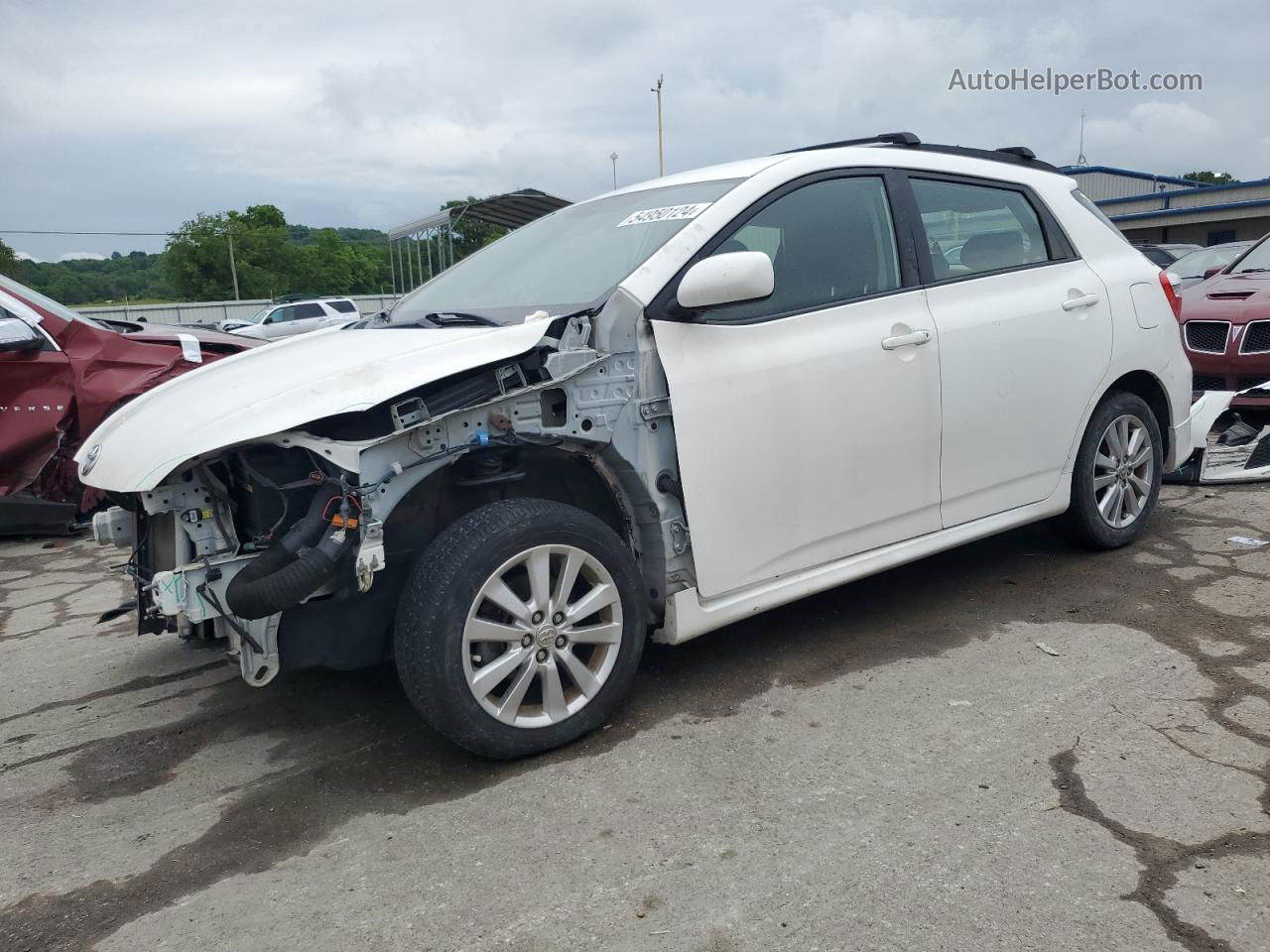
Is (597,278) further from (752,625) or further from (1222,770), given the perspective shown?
(1222,770)

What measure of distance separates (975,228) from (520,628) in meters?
2.46

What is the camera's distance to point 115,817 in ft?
9.41

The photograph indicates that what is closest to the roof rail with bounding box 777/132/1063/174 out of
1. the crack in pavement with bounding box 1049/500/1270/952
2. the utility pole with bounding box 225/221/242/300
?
the crack in pavement with bounding box 1049/500/1270/952

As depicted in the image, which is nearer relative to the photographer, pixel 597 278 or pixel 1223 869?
pixel 1223 869

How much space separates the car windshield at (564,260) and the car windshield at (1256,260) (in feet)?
22.0

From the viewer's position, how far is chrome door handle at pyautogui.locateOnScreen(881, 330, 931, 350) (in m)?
3.52

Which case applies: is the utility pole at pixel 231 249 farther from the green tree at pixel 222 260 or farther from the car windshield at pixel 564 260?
the car windshield at pixel 564 260

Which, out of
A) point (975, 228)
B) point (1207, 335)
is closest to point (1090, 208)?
point (975, 228)

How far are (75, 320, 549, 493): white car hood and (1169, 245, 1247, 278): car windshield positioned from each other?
1149 centimetres

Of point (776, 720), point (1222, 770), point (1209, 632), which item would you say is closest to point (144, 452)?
point (776, 720)

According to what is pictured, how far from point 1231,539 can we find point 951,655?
2.10m

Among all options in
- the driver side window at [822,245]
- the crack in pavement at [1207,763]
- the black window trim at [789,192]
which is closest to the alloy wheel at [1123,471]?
the crack in pavement at [1207,763]

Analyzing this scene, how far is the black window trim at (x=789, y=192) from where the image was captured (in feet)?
10.3

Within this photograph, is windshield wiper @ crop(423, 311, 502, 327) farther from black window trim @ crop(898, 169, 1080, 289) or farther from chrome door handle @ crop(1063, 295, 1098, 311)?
chrome door handle @ crop(1063, 295, 1098, 311)
